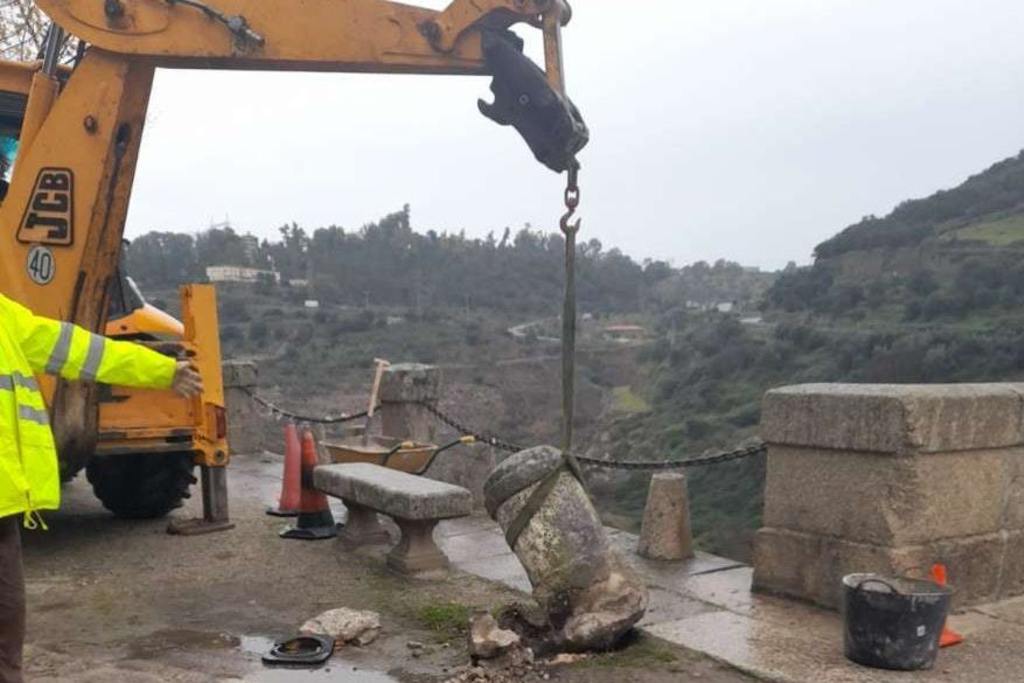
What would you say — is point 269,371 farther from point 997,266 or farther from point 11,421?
point 11,421

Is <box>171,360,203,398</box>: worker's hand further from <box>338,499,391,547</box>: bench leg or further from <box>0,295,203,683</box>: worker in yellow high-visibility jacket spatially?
<box>338,499,391,547</box>: bench leg

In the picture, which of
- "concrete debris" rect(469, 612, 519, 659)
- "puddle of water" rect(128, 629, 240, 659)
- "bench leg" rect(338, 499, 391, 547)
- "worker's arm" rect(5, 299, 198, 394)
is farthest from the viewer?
"bench leg" rect(338, 499, 391, 547)

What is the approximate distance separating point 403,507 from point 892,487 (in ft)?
9.28

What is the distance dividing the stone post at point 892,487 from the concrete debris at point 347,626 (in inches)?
86.5

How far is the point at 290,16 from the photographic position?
602 centimetres

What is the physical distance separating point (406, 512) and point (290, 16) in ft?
9.96

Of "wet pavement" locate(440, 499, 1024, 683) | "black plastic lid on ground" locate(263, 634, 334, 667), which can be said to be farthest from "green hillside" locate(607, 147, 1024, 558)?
"black plastic lid on ground" locate(263, 634, 334, 667)

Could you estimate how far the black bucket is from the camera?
4.48 m

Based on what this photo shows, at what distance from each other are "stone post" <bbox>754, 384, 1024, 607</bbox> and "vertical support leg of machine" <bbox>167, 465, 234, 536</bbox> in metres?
4.09

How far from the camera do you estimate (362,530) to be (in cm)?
723

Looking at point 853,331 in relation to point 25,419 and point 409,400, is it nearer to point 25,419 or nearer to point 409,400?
point 409,400

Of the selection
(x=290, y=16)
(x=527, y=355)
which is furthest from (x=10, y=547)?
(x=527, y=355)

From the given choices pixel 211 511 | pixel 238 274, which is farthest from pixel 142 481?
pixel 238 274

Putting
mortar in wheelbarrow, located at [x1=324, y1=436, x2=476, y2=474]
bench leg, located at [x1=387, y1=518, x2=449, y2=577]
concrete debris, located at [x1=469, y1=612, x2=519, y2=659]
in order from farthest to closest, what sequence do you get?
1. mortar in wheelbarrow, located at [x1=324, y1=436, x2=476, y2=474]
2. bench leg, located at [x1=387, y1=518, x2=449, y2=577]
3. concrete debris, located at [x1=469, y1=612, x2=519, y2=659]
